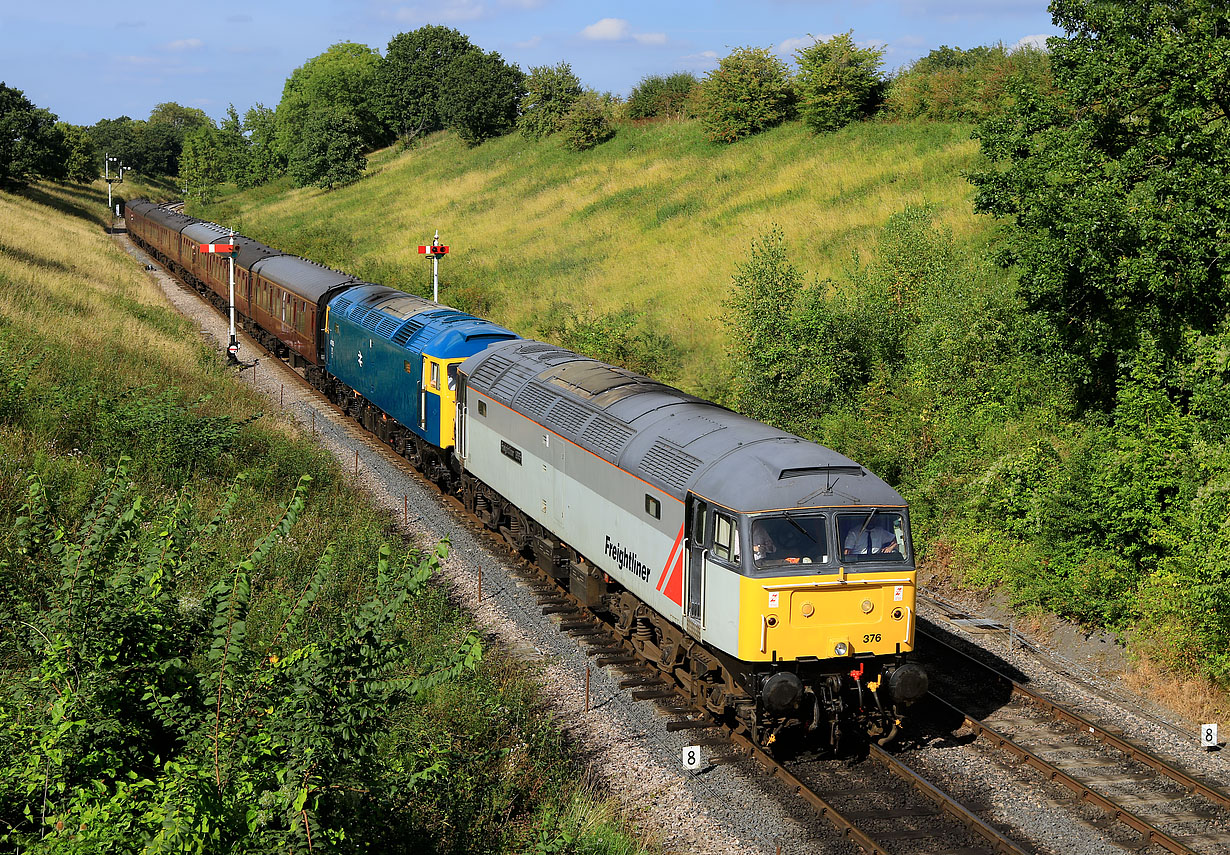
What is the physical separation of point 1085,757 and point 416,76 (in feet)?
333

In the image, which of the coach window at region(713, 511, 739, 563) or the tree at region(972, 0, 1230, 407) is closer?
the coach window at region(713, 511, 739, 563)

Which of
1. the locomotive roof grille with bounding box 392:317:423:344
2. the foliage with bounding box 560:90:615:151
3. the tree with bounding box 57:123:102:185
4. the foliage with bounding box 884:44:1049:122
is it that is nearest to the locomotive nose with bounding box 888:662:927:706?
the locomotive roof grille with bounding box 392:317:423:344

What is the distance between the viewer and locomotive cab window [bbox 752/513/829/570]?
11.9 meters

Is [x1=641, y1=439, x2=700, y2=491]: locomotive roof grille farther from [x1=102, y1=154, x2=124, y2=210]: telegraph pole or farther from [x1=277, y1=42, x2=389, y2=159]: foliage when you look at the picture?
[x1=102, y1=154, x2=124, y2=210]: telegraph pole

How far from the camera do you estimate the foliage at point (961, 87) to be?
42344 mm

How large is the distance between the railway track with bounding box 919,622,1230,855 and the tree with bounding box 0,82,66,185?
76.8m

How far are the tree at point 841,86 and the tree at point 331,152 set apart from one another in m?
43.6

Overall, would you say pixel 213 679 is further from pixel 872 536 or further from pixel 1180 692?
pixel 1180 692

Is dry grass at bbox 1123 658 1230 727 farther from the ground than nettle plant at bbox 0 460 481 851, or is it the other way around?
nettle plant at bbox 0 460 481 851

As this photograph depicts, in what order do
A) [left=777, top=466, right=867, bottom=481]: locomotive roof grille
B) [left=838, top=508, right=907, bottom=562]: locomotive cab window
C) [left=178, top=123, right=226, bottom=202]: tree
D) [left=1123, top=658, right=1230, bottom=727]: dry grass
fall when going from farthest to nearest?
[left=178, top=123, right=226, bottom=202]: tree → [left=1123, top=658, right=1230, bottom=727]: dry grass → [left=777, top=466, right=867, bottom=481]: locomotive roof grille → [left=838, top=508, right=907, bottom=562]: locomotive cab window

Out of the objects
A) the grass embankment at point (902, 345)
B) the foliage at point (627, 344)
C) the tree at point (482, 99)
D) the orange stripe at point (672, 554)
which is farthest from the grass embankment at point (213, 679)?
the tree at point (482, 99)

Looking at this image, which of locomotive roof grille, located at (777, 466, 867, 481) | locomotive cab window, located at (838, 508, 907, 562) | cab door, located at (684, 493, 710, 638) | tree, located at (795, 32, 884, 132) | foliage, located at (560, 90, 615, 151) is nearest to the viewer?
locomotive cab window, located at (838, 508, 907, 562)

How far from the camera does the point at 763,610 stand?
1174cm

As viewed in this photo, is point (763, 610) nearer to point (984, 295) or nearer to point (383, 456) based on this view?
point (984, 295)
